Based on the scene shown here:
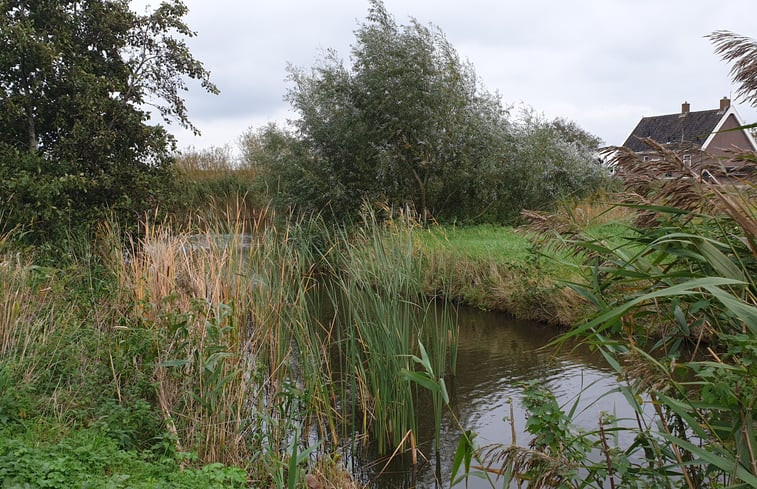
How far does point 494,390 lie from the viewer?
591 cm

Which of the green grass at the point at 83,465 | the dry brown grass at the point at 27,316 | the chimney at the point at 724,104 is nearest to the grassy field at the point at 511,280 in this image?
the dry brown grass at the point at 27,316

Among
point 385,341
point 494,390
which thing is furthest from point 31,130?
point 494,390

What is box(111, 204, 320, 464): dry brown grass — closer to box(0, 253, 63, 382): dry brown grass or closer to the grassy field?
box(0, 253, 63, 382): dry brown grass

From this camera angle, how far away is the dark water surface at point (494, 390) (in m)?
4.21

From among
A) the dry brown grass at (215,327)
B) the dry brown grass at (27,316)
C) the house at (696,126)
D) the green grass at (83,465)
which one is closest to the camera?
the green grass at (83,465)

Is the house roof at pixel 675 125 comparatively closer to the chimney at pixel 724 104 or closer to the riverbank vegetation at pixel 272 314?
the chimney at pixel 724 104

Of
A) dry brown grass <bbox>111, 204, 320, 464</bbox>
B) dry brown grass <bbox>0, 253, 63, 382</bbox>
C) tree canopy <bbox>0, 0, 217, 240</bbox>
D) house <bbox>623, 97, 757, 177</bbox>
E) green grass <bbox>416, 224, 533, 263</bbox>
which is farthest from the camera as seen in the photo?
house <bbox>623, 97, 757, 177</bbox>

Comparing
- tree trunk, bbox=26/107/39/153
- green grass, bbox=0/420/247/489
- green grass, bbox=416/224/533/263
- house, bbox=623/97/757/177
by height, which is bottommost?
green grass, bbox=0/420/247/489

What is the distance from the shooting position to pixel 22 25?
788 centimetres

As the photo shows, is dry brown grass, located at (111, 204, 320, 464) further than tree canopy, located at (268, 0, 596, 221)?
No

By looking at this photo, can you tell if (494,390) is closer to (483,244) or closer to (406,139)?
(483,244)

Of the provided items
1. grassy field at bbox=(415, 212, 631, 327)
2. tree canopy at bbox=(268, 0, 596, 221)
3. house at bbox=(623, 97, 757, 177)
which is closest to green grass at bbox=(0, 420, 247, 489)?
grassy field at bbox=(415, 212, 631, 327)

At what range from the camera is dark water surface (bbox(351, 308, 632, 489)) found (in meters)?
4.21

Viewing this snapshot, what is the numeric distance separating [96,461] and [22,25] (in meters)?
6.96
